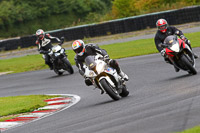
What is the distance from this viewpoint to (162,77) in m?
14.7

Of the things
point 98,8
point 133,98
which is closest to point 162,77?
point 133,98

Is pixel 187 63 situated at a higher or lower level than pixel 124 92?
higher

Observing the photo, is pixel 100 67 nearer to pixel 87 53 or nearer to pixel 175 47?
pixel 87 53

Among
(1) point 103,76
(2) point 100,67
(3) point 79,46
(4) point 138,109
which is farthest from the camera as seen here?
(3) point 79,46

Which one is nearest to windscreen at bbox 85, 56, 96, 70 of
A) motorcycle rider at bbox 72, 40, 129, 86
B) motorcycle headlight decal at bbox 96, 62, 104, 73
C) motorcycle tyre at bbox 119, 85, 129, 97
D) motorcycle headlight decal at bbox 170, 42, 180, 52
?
motorcycle headlight decal at bbox 96, 62, 104, 73

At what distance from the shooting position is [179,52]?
1315 cm

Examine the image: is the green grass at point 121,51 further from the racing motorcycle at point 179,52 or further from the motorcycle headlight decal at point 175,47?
the motorcycle headlight decal at point 175,47

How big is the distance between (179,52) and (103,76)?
2.78 m

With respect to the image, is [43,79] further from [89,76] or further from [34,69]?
[89,76]

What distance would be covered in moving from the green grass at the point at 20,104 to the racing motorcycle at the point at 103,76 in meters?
2.34

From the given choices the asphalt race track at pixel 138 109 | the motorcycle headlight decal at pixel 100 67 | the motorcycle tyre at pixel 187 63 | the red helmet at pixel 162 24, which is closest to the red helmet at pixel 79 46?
the motorcycle headlight decal at pixel 100 67

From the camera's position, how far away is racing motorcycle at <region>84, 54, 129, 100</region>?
11188mm

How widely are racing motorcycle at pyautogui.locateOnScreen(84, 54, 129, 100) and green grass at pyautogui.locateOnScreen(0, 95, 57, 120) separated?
92.0 inches

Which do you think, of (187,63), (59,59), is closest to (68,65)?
(59,59)
